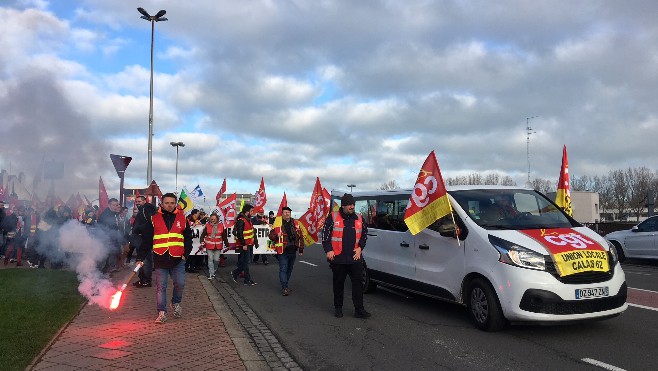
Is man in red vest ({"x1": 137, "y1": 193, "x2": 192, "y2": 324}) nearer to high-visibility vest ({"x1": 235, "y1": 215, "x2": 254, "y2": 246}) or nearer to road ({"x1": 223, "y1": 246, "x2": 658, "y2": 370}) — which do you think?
road ({"x1": 223, "y1": 246, "x2": 658, "y2": 370})

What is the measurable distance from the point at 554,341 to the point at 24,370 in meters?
5.70

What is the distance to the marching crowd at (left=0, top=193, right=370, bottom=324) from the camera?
7254mm

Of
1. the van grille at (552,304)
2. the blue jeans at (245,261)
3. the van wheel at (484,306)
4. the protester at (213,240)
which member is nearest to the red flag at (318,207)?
the blue jeans at (245,261)

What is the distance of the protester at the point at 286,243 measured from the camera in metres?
10.1

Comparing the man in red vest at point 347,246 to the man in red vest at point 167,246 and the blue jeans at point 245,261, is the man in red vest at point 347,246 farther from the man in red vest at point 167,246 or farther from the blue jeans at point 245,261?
the blue jeans at point 245,261

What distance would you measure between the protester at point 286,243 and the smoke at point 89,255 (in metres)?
3.09

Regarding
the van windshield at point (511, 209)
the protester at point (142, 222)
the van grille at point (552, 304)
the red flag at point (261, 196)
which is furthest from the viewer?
the red flag at point (261, 196)

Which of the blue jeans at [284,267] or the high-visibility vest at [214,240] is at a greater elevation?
the high-visibility vest at [214,240]

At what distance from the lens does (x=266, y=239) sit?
54.1 ft

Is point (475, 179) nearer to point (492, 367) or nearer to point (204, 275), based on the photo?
point (204, 275)

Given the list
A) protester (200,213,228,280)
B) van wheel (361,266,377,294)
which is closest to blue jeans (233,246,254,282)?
protester (200,213,228,280)

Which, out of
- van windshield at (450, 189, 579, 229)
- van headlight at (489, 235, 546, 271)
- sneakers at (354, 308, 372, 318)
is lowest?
sneakers at (354, 308, 372, 318)

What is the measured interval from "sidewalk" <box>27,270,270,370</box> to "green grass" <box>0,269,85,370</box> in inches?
6.3

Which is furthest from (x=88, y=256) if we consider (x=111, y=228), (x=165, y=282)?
(x=165, y=282)
